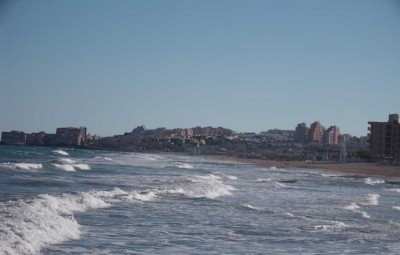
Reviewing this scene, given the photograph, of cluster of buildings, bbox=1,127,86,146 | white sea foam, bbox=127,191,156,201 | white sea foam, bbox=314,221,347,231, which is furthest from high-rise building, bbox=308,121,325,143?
white sea foam, bbox=314,221,347,231

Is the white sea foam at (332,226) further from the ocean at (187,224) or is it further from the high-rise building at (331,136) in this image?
the high-rise building at (331,136)

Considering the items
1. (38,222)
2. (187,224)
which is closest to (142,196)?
(187,224)

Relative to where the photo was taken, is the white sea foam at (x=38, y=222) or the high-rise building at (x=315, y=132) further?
the high-rise building at (x=315, y=132)

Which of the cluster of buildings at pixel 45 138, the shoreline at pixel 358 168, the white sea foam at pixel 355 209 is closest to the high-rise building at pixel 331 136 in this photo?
the cluster of buildings at pixel 45 138

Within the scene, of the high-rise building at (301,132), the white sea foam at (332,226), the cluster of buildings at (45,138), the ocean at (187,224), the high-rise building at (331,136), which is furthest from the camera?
the high-rise building at (301,132)

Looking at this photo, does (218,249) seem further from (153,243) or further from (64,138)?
(64,138)

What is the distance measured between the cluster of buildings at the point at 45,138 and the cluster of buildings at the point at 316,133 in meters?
55.4

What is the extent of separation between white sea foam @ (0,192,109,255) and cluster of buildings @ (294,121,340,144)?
140766mm

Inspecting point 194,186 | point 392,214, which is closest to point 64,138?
point 194,186

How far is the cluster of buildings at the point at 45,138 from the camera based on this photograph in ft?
466

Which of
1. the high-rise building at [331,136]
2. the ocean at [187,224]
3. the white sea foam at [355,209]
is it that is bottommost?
the ocean at [187,224]

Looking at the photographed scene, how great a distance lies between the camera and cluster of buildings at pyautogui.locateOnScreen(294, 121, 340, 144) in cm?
15638

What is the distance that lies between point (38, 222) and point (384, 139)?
73913mm

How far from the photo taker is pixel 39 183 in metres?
24.6
